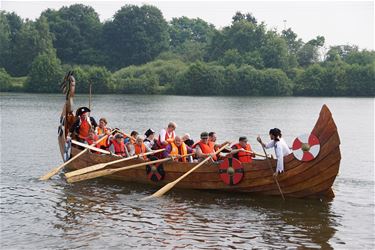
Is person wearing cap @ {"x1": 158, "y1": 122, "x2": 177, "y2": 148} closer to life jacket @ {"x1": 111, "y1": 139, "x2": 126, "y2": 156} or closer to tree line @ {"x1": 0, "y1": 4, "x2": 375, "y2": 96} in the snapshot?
life jacket @ {"x1": 111, "y1": 139, "x2": 126, "y2": 156}

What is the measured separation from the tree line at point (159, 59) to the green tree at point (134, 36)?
0.16 metres

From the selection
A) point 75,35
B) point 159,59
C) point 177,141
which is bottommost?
point 177,141

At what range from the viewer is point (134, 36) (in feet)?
328

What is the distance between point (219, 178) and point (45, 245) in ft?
16.7

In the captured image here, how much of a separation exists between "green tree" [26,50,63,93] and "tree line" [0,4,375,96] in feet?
0.41

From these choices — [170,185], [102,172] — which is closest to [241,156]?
[170,185]

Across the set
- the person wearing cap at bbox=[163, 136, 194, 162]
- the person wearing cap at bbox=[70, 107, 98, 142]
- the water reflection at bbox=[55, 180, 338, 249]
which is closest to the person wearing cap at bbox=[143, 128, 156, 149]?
the person wearing cap at bbox=[163, 136, 194, 162]

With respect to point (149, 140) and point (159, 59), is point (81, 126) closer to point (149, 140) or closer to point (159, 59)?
point (149, 140)

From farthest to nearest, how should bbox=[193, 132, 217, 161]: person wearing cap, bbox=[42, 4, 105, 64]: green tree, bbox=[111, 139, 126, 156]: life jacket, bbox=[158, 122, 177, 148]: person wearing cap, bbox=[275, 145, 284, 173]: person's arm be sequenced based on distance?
bbox=[42, 4, 105, 64]: green tree → bbox=[111, 139, 126, 156]: life jacket → bbox=[158, 122, 177, 148]: person wearing cap → bbox=[193, 132, 217, 161]: person wearing cap → bbox=[275, 145, 284, 173]: person's arm

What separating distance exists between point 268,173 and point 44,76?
216 feet

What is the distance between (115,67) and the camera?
9781 cm

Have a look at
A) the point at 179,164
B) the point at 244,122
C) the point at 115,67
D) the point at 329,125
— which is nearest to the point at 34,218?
the point at 179,164

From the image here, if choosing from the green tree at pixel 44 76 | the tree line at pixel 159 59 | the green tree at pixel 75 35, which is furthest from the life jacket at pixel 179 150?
the green tree at pixel 75 35

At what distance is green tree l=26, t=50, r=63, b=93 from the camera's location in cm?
7612
